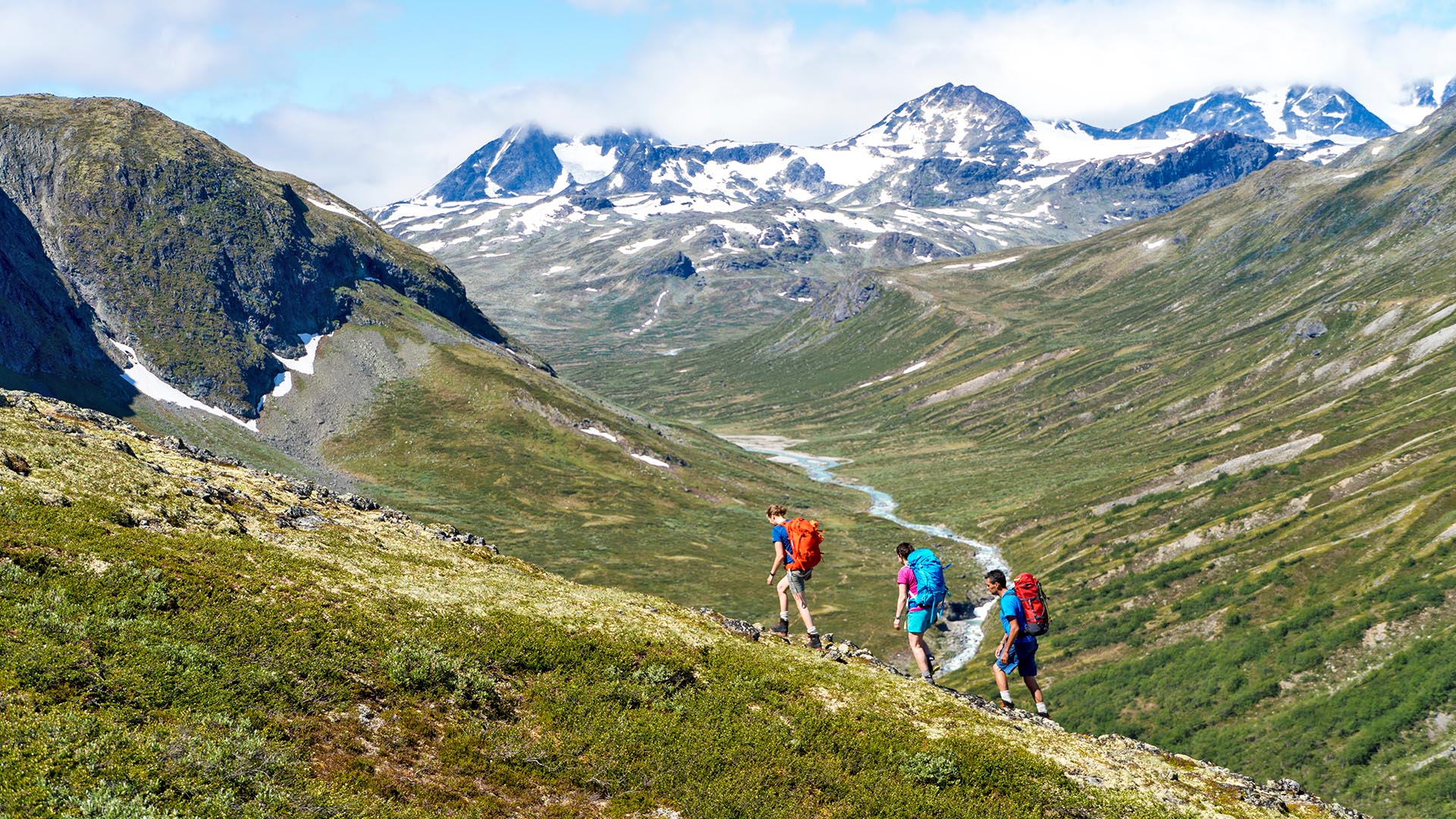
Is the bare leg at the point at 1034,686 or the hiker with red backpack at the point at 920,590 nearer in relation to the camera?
the bare leg at the point at 1034,686

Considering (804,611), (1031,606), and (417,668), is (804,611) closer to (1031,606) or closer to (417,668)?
(1031,606)

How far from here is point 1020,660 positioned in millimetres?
27016

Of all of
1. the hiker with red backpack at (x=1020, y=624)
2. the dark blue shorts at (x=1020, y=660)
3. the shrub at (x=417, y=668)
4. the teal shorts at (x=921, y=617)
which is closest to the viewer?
the shrub at (x=417, y=668)

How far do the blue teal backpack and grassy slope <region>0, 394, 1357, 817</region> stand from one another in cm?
309

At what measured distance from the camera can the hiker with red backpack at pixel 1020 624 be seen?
26.5m

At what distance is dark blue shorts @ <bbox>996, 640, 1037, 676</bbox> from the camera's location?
26.8 m

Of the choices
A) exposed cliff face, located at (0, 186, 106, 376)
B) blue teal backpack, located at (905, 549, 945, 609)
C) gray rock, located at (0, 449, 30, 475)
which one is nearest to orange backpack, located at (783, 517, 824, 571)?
blue teal backpack, located at (905, 549, 945, 609)

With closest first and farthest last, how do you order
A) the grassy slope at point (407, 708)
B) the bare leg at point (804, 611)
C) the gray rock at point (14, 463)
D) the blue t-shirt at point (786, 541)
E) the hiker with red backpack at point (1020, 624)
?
the grassy slope at point (407, 708) → the gray rock at point (14, 463) → the hiker with red backpack at point (1020, 624) → the bare leg at point (804, 611) → the blue t-shirt at point (786, 541)

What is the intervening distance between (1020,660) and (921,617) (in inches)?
138

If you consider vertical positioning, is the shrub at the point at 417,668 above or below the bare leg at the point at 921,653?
above

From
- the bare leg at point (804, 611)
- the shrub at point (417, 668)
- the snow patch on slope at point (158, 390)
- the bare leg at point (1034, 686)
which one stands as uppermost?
the snow patch on slope at point (158, 390)

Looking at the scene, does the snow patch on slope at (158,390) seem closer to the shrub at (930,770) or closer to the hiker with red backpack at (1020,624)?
the hiker with red backpack at (1020,624)

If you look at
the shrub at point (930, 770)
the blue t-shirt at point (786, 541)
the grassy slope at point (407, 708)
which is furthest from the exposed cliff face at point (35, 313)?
the shrub at point (930, 770)

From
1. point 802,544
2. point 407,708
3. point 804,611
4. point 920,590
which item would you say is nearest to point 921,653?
point 920,590
